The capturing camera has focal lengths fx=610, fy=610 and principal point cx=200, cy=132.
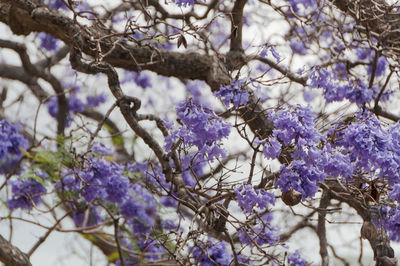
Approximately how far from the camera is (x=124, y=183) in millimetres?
4246

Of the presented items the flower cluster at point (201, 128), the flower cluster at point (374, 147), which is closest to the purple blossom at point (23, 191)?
the flower cluster at point (201, 128)

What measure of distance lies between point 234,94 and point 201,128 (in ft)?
1.67

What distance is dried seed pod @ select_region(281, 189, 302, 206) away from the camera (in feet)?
8.58

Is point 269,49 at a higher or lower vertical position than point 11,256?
higher

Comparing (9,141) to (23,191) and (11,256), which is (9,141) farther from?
(11,256)

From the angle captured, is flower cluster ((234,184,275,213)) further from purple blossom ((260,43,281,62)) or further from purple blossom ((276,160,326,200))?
purple blossom ((260,43,281,62))

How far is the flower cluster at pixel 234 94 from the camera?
3.12 m

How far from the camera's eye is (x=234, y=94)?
315 centimetres

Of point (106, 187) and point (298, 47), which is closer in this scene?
point (106, 187)

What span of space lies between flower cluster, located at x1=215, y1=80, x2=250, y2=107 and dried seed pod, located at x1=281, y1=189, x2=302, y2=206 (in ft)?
2.05

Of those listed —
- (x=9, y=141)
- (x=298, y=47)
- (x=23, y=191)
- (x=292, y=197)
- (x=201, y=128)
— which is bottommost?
(x=292, y=197)

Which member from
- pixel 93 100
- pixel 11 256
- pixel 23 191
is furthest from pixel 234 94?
pixel 93 100

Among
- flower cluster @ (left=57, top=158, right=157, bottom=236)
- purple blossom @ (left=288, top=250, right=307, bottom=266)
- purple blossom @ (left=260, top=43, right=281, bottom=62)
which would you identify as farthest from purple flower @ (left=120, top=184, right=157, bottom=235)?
purple blossom @ (left=260, top=43, right=281, bottom=62)

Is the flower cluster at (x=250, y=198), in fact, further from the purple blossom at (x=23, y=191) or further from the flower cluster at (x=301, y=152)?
the purple blossom at (x=23, y=191)
